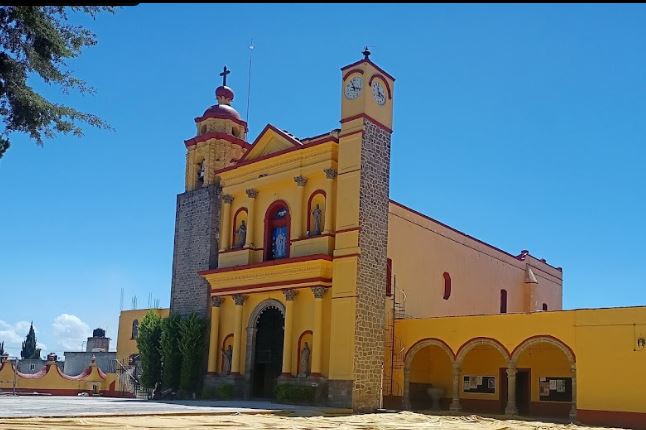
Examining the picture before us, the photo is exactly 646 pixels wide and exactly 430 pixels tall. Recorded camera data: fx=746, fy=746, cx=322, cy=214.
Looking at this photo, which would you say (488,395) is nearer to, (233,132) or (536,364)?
(536,364)

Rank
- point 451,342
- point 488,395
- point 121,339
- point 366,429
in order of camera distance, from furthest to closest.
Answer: point 121,339 < point 488,395 < point 451,342 < point 366,429

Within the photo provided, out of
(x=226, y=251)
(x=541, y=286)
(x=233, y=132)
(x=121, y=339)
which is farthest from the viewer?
(x=121, y=339)

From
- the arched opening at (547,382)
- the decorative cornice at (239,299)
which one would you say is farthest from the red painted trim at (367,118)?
the arched opening at (547,382)

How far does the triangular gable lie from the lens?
30391mm

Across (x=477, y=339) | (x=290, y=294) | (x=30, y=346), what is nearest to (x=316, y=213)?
(x=290, y=294)

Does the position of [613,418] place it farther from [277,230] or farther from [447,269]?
[277,230]

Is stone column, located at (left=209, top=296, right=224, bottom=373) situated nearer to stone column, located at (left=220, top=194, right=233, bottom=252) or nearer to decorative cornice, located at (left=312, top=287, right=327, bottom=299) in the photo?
stone column, located at (left=220, top=194, right=233, bottom=252)

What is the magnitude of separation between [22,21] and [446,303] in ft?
78.2

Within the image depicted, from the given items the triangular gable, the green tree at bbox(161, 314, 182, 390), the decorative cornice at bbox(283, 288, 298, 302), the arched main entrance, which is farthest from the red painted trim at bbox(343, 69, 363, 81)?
the green tree at bbox(161, 314, 182, 390)

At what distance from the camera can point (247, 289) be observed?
29.8 meters

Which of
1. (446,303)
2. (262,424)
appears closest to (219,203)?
(446,303)

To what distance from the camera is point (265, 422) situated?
59.7 feet

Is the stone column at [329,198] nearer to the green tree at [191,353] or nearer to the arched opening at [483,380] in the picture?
the arched opening at [483,380]

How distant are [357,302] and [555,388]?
25.9 ft
